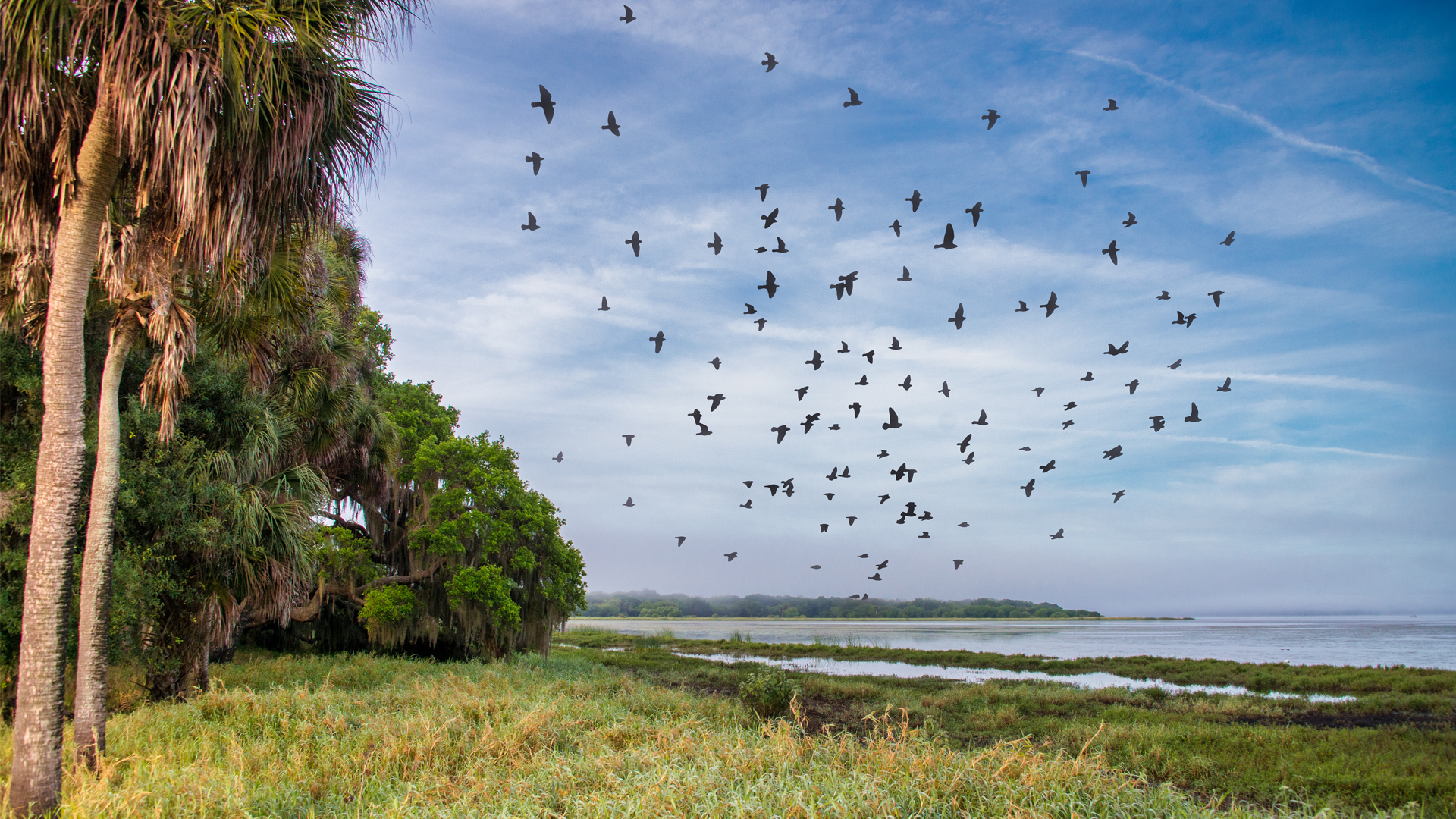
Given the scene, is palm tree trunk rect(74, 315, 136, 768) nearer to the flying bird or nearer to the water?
the flying bird

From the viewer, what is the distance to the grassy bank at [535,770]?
4840mm

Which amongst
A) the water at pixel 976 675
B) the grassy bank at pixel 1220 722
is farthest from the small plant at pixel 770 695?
the water at pixel 976 675

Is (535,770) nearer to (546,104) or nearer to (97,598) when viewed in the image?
(97,598)

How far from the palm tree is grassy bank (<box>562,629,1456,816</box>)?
9131 millimetres

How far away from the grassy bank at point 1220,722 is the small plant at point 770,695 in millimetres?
917

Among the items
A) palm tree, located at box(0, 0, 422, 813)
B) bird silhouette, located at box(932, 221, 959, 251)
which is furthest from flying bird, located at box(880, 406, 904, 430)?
palm tree, located at box(0, 0, 422, 813)

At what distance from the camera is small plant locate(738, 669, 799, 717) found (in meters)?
17.0

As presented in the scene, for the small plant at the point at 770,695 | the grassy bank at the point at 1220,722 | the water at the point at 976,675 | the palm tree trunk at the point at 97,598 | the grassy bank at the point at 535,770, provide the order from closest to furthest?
1. the grassy bank at the point at 535,770
2. the palm tree trunk at the point at 97,598
3. the grassy bank at the point at 1220,722
4. the small plant at the point at 770,695
5. the water at the point at 976,675

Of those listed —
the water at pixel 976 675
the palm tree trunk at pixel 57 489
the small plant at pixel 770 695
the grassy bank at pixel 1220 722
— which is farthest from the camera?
the water at pixel 976 675

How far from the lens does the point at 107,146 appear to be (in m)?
7.15

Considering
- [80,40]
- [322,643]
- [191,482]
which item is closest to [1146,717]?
[191,482]

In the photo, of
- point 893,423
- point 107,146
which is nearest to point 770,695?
point 893,423

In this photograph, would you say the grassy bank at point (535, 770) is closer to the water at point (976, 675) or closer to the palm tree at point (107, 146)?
the palm tree at point (107, 146)

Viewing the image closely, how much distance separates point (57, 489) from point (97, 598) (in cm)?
155
